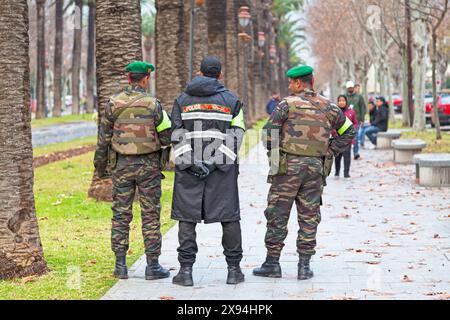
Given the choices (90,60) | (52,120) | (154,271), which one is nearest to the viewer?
(154,271)

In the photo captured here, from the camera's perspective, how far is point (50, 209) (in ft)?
50.6

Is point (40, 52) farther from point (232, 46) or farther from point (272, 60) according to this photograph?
point (232, 46)

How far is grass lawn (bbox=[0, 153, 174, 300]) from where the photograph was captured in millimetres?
8680

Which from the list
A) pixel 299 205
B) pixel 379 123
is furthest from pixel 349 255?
pixel 379 123

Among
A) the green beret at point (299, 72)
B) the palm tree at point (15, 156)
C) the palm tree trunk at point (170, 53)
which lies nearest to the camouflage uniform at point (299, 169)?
the green beret at point (299, 72)

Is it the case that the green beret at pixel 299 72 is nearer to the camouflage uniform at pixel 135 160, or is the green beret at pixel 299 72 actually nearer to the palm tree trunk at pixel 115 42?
the camouflage uniform at pixel 135 160

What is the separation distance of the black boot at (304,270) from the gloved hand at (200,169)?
1200 millimetres

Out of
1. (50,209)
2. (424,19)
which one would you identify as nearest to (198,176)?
(50,209)

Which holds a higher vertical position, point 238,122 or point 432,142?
point 238,122

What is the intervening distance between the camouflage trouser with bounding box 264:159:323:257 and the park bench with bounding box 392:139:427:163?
14.6 meters

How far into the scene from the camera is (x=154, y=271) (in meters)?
9.23

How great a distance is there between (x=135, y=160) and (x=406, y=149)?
15.6 m
